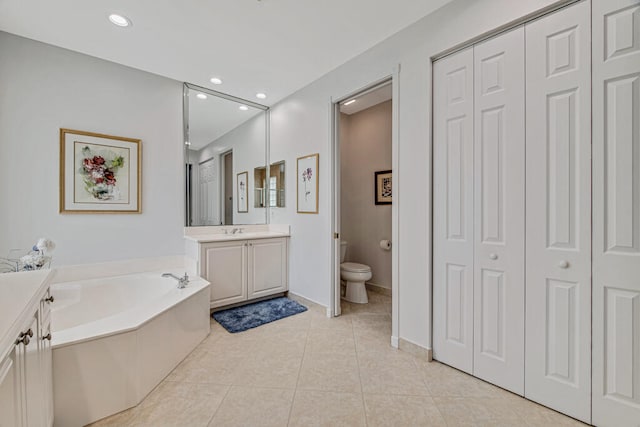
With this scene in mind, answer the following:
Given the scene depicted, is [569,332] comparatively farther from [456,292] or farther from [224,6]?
[224,6]

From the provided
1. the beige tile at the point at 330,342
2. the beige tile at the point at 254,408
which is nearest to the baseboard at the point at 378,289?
the beige tile at the point at 330,342

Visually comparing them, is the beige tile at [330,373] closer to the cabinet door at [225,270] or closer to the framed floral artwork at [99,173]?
the cabinet door at [225,270]

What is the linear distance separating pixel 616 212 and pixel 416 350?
1.51m

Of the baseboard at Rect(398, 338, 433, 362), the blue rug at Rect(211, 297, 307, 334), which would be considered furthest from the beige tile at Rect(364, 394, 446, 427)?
the blue rug at Rect(211, 297, 307, 334)

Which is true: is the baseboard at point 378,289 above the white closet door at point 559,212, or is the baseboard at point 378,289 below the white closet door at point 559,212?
below

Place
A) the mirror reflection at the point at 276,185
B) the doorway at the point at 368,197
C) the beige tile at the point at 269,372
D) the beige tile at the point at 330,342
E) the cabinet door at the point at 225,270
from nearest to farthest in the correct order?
the beige tile at the point at 269,372 < the beige tile at the point at 330,342 < the cabinet door at the point at 225,270 < the doorway at the point at 368,197 < the mirror reflection at the point at 276,185

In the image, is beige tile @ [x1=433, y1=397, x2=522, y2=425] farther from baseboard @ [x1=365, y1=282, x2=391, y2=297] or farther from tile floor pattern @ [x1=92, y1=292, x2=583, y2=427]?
baseboard @ [x1=365, y1=282, x2=391, y2=297]

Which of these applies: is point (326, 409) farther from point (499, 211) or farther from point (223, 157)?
point (223, 157)

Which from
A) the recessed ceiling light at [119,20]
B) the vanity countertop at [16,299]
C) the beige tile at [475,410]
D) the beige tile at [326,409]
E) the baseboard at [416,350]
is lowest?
the beige tile at [326,409]

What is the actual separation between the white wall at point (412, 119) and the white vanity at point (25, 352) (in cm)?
213

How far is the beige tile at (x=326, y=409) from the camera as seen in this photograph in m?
1.43

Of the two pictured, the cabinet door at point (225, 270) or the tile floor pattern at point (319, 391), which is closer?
the tile floor pattern at point (319, 391)

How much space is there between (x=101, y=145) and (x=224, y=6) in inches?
72.7

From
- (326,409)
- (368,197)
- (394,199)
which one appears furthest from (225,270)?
(368,197)
